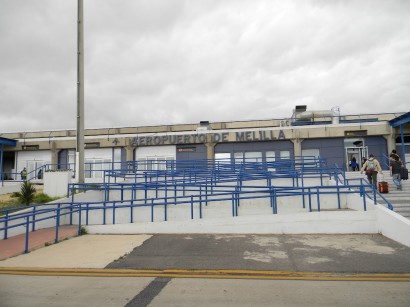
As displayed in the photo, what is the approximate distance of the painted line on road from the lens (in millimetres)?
5223

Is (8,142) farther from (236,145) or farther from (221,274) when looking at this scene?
(221,274)

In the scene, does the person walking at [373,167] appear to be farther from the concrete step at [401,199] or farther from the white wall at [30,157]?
the white wall at [30,157]

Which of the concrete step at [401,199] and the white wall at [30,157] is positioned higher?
the white wall at [30,157]

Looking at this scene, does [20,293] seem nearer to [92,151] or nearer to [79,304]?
[79,304]

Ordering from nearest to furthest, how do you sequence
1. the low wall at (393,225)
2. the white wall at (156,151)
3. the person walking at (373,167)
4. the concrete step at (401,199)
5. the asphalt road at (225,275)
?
the asphalt road at (225,275) < the low wall at (393,225) < the concrete step at (401,199) < the person walking at (373,167) < the white wall at (156,151)

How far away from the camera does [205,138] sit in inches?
965

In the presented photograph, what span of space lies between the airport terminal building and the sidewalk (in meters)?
9.66

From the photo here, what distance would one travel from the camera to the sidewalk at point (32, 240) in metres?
7.76

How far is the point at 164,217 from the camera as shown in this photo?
10836 mm

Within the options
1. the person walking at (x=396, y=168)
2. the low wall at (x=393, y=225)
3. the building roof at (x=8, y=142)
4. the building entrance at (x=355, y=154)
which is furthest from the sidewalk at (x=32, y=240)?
the building entrance at (x=355, y=154)

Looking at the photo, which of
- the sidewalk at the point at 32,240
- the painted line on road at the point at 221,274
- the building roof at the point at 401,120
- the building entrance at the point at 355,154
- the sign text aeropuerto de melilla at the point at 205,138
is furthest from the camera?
the sign text aeropuerto de melilla at the point at 205,138

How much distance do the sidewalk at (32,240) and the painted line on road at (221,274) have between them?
1696 millimetres

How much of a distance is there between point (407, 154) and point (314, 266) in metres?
21.2

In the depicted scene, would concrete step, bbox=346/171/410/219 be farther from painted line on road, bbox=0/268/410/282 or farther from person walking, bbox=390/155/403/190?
painted line on road, bbox=0/268/410/282
